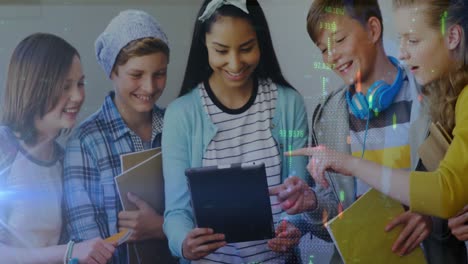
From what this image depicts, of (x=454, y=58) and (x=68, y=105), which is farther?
(x=68, y=105)

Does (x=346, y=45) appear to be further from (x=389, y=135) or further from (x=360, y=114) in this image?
(x=389, y=135)

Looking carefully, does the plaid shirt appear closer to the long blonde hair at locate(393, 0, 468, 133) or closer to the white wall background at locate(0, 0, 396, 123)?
the white wall background at locate(0, 0, 396, 123)

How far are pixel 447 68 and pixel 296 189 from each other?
2.58 ft

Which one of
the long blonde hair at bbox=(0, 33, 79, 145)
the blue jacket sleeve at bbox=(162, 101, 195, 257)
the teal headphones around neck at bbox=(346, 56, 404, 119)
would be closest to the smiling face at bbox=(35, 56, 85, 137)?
the long blonde hair at bbox=(0, 33, 79, 145)

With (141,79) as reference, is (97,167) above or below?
below

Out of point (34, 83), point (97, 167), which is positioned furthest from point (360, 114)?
point (34, 83)

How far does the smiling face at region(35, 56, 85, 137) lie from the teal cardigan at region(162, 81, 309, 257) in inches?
14.9

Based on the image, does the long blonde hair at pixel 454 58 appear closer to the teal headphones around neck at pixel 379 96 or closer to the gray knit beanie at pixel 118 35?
the teal headphones around neck at pixel 379 96

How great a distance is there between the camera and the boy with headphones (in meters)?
3.17

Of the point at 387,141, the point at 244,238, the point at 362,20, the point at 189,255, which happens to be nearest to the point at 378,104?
the point at 387,141

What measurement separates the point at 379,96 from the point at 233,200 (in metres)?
0.74

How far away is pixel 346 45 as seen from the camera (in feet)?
10.4

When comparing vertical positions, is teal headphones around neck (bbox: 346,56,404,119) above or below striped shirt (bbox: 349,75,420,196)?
above

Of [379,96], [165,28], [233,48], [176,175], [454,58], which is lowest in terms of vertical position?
[176,175]
